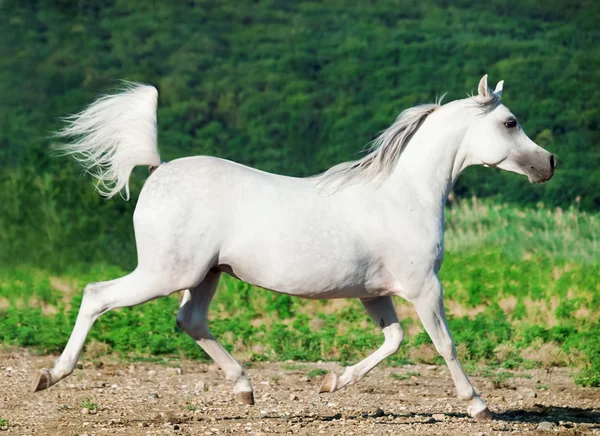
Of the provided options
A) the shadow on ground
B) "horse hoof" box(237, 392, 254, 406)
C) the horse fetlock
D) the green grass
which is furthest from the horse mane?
the green grass

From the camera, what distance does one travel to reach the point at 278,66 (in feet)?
59.2

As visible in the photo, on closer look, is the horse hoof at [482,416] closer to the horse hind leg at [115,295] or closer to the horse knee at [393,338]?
the horse knee at [393,338]

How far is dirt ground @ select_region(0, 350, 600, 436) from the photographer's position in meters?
5.50

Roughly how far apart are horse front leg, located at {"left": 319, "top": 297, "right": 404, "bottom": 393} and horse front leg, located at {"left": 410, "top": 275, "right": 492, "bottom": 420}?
0.29m

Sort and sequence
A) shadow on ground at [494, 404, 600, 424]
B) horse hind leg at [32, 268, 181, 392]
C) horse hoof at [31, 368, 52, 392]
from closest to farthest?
1. horse hoof at [31, 368, 52, 392]
2. horse hind leg at [32, 268, 181, 392]
3. shadow on ground at [494, 404, 600, 424]

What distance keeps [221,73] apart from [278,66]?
3.51 ft

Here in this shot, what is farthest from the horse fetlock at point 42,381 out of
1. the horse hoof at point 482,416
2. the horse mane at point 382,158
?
the horse hoof at point 482,416

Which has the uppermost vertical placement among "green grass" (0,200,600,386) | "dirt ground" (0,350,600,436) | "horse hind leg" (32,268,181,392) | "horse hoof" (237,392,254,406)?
"horse hind leg" (32,268,181,392)

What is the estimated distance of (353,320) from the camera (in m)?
9.40

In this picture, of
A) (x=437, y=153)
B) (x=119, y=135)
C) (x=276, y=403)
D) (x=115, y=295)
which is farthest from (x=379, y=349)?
(x=119, y=135)

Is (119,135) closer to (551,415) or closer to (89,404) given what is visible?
(89,404)

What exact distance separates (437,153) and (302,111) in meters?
11.2

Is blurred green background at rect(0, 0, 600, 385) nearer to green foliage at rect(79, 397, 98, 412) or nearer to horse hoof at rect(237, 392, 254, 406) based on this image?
green foliage at rect(79, 397, 98, 412)

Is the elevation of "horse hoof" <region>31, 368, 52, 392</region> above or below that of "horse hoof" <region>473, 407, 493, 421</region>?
above
